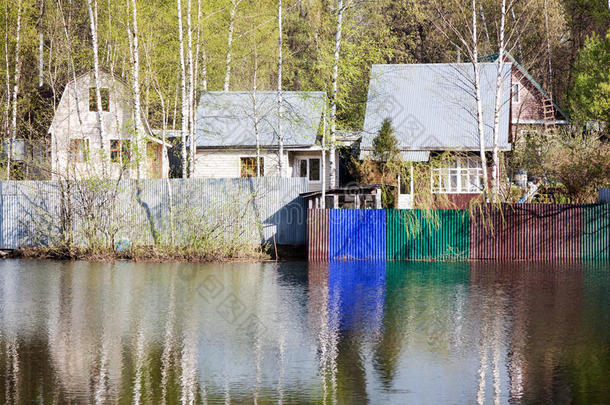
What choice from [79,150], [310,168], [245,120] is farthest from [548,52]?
[79,150]

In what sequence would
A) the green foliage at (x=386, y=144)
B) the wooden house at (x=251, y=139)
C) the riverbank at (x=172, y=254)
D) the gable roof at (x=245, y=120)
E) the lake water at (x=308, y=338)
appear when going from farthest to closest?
the wooden house at (x=251, y=139) < the gable roof at (x=245, y=120) < the green foliage at (x=386, y=144) < the riverbank at (x=172, y=254) < the lake water at (x=308, y=338)

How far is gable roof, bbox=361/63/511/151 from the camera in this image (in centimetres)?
3709

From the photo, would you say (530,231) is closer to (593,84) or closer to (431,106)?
(431,106)

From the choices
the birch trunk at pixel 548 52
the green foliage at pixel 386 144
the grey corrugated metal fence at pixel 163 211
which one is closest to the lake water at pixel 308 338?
the grey corrugated metal fence at pixel 163 211

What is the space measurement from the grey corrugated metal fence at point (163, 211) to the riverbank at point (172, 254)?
1.59 ft

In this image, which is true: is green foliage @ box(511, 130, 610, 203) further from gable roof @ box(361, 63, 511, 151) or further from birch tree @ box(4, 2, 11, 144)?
birch tree @ box(4, 2, 11, 144)

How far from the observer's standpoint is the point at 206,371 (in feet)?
34.8

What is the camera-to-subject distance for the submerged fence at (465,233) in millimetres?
25625

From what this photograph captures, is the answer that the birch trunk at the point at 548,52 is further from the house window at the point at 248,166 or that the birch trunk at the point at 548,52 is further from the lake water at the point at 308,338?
the lake water at the point at 308,338

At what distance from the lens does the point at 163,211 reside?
28219mm

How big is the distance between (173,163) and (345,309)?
34310 mm

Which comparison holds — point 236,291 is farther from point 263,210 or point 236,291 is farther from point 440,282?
point 263,210

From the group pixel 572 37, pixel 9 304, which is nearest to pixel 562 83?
pixel 572 37

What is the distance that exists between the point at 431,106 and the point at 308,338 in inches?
1114
